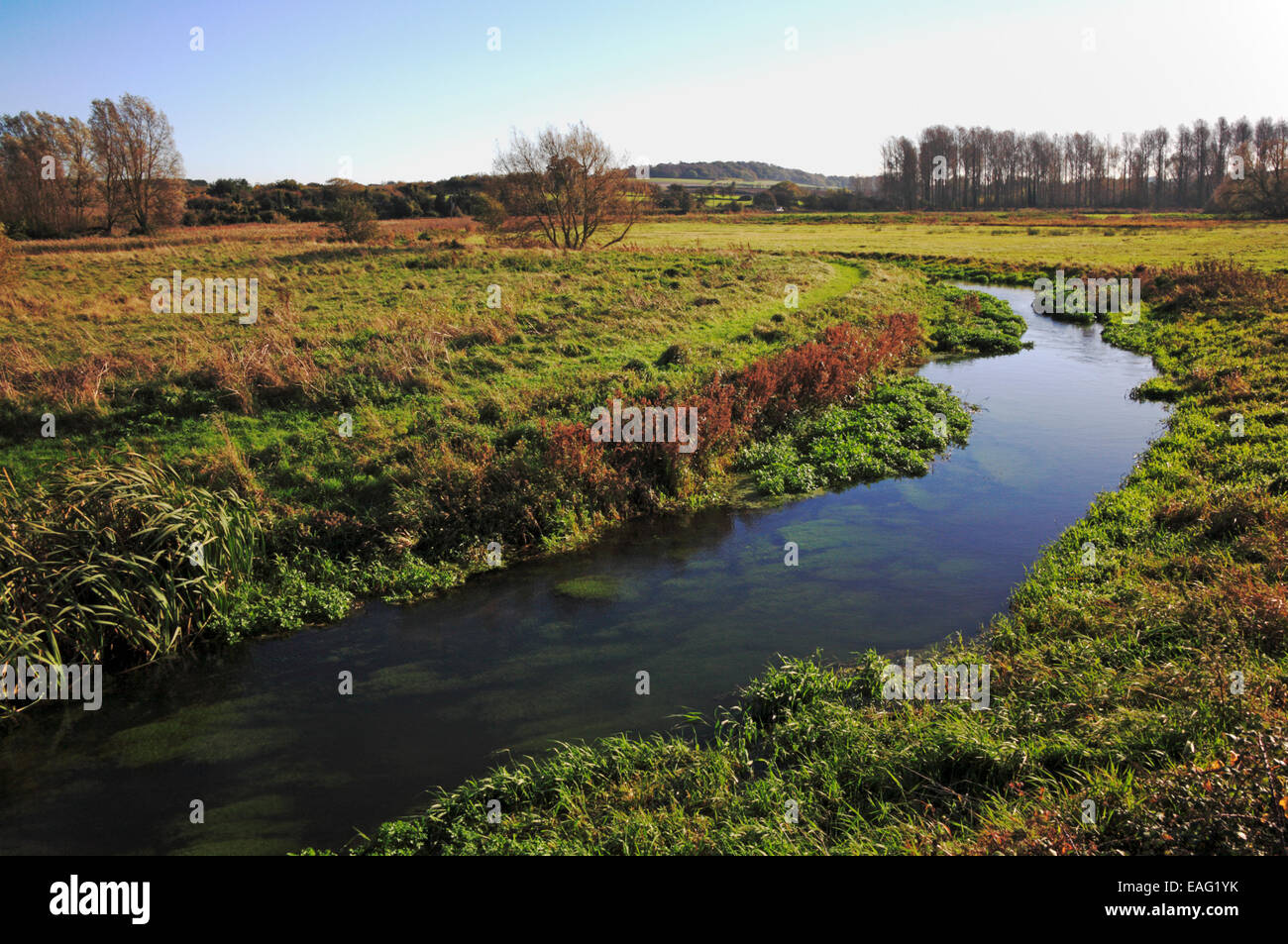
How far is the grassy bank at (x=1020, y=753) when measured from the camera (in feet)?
16.2

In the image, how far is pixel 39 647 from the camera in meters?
8.41

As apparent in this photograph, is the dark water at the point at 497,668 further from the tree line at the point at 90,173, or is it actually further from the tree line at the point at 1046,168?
the tree line at the point at 1046,168

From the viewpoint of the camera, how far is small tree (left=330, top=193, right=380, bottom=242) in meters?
43.5

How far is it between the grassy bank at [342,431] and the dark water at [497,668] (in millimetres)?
844

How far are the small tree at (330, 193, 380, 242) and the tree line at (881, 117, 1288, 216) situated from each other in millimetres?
107440

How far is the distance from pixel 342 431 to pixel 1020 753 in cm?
1213

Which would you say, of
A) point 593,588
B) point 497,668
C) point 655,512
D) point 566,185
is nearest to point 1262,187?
point 566,185

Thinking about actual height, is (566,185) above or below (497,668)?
above

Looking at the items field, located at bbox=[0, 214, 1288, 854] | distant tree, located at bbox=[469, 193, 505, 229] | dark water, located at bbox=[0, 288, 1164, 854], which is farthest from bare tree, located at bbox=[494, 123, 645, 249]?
dark water, located at bbox=[0, 288, 1164, 854]

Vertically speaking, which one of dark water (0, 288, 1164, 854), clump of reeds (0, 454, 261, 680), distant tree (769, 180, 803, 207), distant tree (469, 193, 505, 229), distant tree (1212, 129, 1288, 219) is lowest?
dark water (0, 288, 1164, 854)

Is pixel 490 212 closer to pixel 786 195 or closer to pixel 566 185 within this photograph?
pixel 566 185

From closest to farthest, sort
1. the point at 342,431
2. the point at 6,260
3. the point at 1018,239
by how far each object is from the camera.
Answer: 1. the point at 342,431
2. the point at 6,260
3. the point at 1018,239

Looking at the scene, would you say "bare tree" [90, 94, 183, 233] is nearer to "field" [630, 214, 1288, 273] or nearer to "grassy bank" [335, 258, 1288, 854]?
"field" [630, 214, 1288, 273]

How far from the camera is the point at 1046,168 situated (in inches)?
5374
